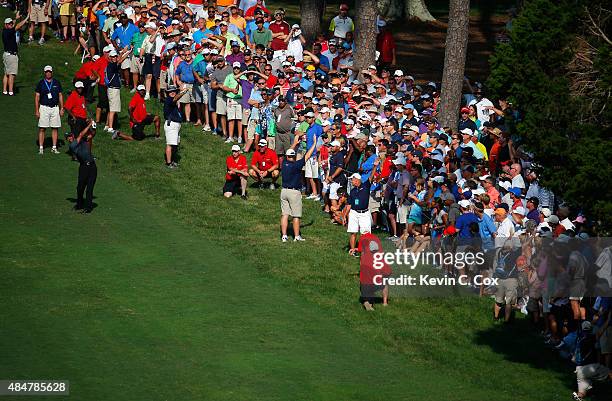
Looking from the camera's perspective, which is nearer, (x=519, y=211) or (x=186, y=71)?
(x=519, y=211)

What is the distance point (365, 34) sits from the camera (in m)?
30.6

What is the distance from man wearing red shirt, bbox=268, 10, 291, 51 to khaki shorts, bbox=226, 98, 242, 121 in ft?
10.3

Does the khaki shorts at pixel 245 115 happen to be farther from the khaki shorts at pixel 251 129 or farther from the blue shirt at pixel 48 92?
the blue shirt at pixel 48 92

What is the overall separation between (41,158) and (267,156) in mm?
6170

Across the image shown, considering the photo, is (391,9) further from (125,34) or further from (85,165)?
(85,165)

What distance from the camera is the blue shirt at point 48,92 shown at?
93.5 feet

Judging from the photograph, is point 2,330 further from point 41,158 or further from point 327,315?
point 41,158

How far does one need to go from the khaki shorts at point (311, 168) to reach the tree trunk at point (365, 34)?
15.7 feet

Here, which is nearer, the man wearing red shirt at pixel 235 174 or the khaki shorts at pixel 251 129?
the man wearing red shirt at pixel 235 174

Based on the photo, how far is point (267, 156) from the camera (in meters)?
27.5

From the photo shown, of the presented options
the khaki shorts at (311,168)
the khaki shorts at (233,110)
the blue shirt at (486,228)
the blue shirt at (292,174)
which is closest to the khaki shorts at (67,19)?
the khaki shorts at (233,110)

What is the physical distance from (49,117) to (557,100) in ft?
53.0

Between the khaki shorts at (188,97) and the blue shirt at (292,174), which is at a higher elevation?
the khaki shorts at (188,97)

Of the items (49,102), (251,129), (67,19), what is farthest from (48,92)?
(67,19)
